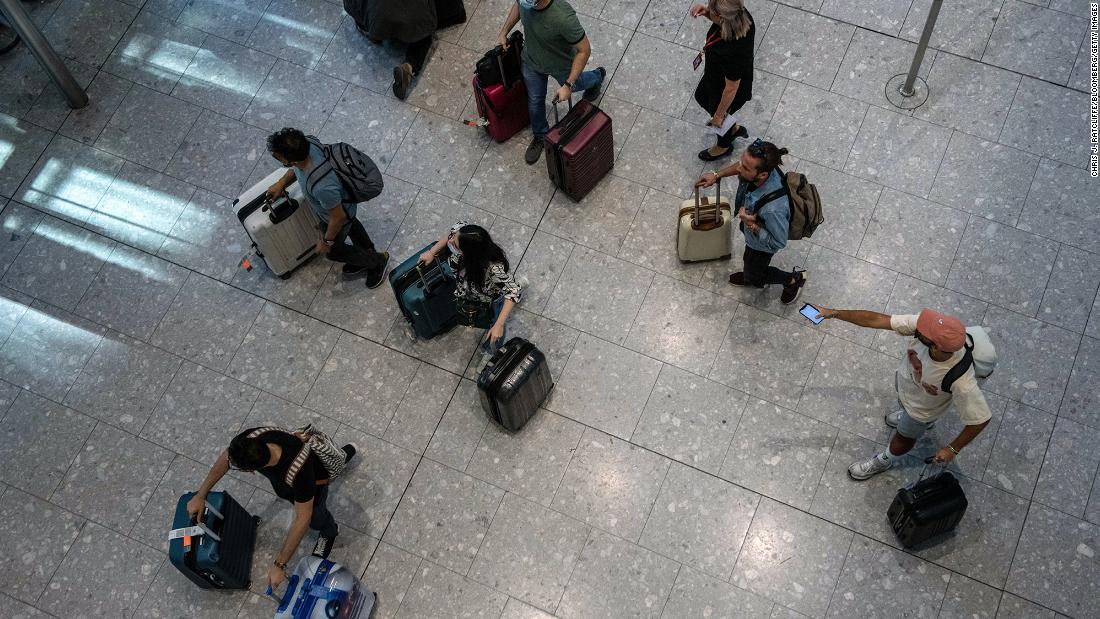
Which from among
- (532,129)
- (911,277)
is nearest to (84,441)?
(532,129)

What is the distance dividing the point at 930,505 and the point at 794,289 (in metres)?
1.82

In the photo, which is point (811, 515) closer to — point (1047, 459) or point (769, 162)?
point (1047, 459)

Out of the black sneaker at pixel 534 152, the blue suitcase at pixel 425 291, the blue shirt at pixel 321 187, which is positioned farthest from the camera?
the black sneaker at pixel 534 152

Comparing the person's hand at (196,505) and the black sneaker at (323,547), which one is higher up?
the person's hand at (196,505)

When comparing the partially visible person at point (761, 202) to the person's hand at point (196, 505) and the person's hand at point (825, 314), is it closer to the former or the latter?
the person's hand at point (825, 314)

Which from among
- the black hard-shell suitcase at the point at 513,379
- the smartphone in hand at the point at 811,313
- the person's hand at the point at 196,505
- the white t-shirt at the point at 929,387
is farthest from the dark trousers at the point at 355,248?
the white t-shirt at the point at 929,387

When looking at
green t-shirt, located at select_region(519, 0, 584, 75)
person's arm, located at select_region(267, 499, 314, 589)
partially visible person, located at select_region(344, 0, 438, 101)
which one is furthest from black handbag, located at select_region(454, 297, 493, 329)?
partially visible person, located at select_region(344, 0, 438, 101)

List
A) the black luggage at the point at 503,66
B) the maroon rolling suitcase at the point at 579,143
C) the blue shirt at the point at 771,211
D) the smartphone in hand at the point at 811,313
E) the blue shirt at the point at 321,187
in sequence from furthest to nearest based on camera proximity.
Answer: the black luggage at the point at 503,66
the maroon rolling suitcase at the point at 579,143
the blue shirt at the point at 321,187
the blue shirt at the point at 771,211
the smartphone in hand at the point at 811,313

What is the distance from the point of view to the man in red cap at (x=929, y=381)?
17.6ft

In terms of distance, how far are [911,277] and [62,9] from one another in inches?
313

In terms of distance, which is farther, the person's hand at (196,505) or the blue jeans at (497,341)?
the blue jeans at (497,341)

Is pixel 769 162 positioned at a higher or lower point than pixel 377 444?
higher

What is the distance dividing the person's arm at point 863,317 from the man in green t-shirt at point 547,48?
253 cm

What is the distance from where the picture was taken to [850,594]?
20.9ft
